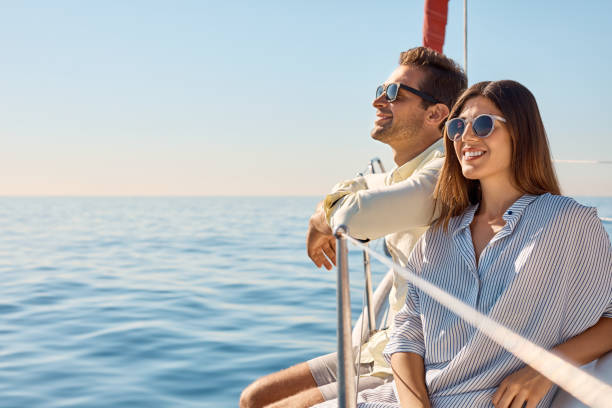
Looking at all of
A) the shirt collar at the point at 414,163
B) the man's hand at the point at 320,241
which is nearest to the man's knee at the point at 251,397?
the man's hand at the point at 320,241

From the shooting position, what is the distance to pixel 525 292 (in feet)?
5.00

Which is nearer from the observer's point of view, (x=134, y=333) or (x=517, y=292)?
(x=517, y=292)

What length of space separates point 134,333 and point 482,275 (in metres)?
4.70

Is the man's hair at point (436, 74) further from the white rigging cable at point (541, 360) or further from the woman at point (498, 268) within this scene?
the white rigging cable at point (541, 360)

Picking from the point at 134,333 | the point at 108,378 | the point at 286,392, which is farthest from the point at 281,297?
the point at 286,392

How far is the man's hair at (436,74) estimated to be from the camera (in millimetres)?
2389

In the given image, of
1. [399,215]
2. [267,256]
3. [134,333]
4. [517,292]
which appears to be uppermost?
[399,215]

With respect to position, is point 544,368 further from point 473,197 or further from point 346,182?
point 346,182

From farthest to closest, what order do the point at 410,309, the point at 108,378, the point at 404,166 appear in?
the point at 108,378 → the point at 404,166 → the point at 410,309

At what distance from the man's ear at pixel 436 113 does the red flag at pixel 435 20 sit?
81.8 inches

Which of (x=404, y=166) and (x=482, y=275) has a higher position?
(x=404, y=166)

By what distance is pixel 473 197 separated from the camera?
6.11ft

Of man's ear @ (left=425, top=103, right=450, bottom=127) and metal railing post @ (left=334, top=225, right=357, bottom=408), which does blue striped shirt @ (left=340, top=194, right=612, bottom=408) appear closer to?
metal railing post @ (left=334, top=225, right=357, bottom=408)

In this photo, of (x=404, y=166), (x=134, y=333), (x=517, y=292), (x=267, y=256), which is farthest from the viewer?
(x=267, y=256)
